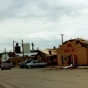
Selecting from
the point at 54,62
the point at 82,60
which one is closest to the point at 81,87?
the point at 82,60

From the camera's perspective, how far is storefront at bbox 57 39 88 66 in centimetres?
5202

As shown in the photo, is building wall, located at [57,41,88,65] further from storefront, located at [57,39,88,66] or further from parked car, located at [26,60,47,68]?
parked car, located at [26,60,47,68]

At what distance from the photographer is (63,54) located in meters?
58.6

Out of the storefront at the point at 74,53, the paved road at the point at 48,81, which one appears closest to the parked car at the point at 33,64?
the storefront at the point at 74,53

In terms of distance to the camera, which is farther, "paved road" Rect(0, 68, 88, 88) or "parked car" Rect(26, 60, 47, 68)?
"parked car" Rect(26, 60, 47, 68)

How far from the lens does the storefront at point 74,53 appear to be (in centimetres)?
5202

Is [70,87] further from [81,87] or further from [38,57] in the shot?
[38,57]

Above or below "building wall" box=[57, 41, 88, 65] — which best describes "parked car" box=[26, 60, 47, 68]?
below

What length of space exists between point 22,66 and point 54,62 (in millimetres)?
9631

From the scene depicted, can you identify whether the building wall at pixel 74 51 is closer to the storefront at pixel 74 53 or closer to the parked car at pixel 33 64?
the storefront at pixel 74 53

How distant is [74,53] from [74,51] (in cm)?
44

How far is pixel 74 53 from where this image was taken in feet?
179

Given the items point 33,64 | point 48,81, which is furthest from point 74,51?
point 48,81

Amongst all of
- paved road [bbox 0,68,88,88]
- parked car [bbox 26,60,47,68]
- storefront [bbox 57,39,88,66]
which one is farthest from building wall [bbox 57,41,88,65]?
paved road [bbox 0,68,88,88]
